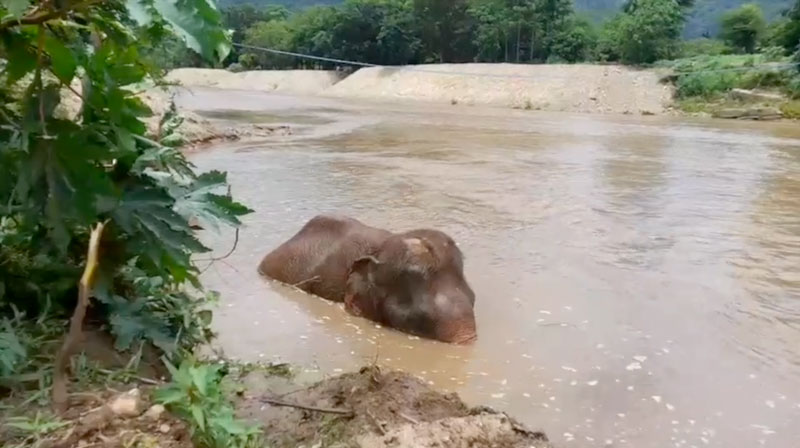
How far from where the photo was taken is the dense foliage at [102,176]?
2.74m

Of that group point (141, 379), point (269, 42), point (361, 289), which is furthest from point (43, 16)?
point (269, 42)

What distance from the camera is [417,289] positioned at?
21.7 ft

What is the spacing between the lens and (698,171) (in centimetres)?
1620

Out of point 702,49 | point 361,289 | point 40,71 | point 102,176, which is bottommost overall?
point 702,49

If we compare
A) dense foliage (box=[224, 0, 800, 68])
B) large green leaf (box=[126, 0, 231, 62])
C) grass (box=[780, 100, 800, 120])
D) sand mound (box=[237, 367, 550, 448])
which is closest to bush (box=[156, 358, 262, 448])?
sand mound (box=[237, 367, 550, 448])

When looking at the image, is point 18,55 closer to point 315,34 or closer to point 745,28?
point 745,28

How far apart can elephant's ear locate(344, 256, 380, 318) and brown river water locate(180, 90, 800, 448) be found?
0.10 m


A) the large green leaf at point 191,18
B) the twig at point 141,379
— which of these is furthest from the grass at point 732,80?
the large green leaf at point 191,18

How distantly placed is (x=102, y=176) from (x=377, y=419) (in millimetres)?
1374

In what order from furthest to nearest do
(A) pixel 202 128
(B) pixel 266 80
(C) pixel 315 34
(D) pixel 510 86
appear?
(C) pixel 315 34 → (B) pixel 266 80 → (D) pixel 510 86 → (A) pixel 202 128

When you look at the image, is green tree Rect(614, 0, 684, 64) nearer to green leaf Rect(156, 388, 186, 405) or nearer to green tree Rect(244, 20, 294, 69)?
green tree Rect(244, 20, 294, 69)

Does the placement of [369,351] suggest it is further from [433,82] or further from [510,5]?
[510,5]

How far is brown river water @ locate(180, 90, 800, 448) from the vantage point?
5.34m

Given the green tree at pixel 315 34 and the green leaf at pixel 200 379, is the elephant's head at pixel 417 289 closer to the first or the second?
the green leaf at pixel 200 379
